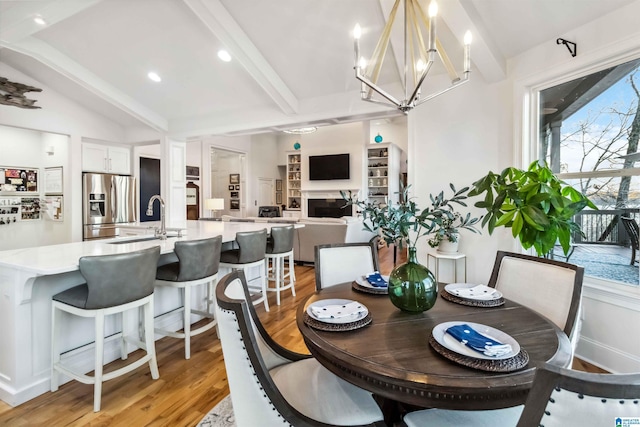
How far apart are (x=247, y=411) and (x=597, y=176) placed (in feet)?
9.87

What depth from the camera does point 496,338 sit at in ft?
3.63

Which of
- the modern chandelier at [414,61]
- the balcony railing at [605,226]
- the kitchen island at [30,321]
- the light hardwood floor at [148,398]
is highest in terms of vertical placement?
the modern chandelier at [414,61]

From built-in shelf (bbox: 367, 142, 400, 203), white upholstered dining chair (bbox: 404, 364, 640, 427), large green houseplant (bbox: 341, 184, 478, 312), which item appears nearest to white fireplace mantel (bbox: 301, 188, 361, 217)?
built-in shelf (bbox: 367, 142, 400, 203)

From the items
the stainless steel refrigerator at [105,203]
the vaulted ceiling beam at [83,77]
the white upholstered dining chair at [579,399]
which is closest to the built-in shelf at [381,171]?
the vaulted ceiling beam at [83,77]

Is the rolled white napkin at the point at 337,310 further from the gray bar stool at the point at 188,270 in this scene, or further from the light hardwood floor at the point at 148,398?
the gray bar stool at the point at 188,270

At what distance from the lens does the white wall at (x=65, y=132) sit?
520 cm

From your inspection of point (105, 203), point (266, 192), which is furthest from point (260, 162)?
point (105, 203)

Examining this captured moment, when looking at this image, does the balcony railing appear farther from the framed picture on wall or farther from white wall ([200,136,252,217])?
the framed picture on wall

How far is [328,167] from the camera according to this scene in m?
9.12

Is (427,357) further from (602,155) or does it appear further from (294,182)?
(294,182)

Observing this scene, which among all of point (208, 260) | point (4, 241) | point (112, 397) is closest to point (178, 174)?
point (4, 241)

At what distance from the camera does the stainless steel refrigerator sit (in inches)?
234

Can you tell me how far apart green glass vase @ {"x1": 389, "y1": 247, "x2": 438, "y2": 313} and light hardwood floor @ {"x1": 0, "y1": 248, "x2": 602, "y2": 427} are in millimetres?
1360

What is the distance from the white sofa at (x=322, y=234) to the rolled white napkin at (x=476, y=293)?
3653 millimetres
